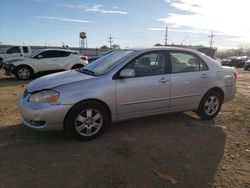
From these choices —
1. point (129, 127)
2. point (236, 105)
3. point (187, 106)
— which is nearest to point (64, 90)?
point (129, 127)

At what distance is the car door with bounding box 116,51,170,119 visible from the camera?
15.7 feet

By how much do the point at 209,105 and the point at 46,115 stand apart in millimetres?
3556

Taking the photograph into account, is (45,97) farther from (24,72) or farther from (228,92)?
(24,72)

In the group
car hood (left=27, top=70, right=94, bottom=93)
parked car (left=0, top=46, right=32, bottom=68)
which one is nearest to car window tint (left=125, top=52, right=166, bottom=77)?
car hood (left=27, top=70, right=94, bottom=93)

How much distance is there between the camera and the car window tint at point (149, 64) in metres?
4.98

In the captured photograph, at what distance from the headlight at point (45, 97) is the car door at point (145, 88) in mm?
1084

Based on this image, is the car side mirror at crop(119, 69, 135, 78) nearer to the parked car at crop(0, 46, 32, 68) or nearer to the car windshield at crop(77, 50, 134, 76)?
the car windshield at crop(77, 50, 134, 76)

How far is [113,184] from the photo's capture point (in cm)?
323

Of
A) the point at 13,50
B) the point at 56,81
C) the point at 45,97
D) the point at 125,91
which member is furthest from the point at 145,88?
the point at 13,50

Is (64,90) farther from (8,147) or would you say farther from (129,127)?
(129,127)

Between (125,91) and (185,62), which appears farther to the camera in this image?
(185,62)

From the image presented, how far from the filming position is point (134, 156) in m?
4.01

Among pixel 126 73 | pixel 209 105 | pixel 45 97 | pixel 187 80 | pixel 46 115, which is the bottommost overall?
pixel 209 105

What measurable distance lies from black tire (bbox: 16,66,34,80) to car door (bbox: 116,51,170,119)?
971cm
